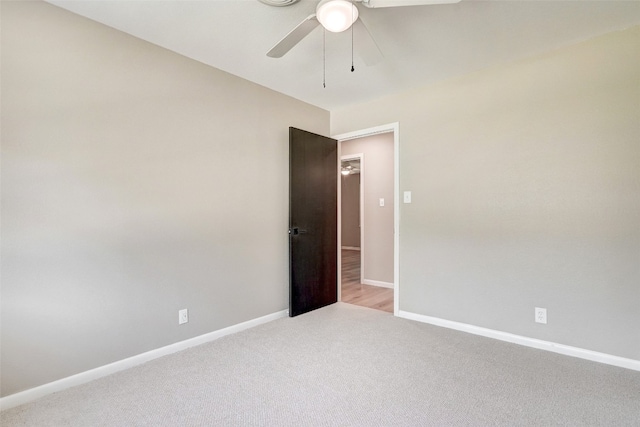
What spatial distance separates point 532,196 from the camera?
104 inches

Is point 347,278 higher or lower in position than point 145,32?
lower

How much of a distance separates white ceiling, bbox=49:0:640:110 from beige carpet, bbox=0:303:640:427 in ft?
7.86

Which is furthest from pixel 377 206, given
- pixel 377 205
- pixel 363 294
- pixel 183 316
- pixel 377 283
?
pixel 183 316

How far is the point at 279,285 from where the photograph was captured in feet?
11.3

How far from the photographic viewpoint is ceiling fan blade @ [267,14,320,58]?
5.69 feet

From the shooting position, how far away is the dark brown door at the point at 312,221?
135 inches

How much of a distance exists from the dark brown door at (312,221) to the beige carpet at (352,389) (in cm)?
83

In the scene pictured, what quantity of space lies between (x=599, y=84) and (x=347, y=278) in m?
4.07

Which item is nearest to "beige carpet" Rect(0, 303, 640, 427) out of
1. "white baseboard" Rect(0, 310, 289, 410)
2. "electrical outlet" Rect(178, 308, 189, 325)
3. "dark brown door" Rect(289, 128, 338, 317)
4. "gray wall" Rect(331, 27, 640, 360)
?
"white baseboard" Rect(0, 310, 289, 410)

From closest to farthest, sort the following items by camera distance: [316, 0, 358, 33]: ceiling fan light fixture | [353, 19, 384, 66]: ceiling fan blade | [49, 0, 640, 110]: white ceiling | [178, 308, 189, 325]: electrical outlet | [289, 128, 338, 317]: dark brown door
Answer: [316, 0, 358, 33]: ceiling fan light fixture < [49, 0, 640, 110]: white ceiling < [353, 19, 384, 66]: ceiling fan blade < [178, 308, 189, 325]: electrical outlet < [289, 128, 338, 317]: dark brown door

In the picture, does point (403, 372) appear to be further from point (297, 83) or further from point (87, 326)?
point (297, 83)

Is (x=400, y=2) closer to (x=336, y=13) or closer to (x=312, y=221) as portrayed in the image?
(x=336, y=13)

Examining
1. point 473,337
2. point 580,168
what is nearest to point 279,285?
point 473,337

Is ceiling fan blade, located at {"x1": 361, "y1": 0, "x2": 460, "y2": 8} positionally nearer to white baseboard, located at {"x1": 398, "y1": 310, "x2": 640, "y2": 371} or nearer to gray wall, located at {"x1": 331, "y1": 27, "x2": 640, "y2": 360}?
gray wall, located at {"x1": 331, "y1": 27, "x2": 640, "y2": 360}
